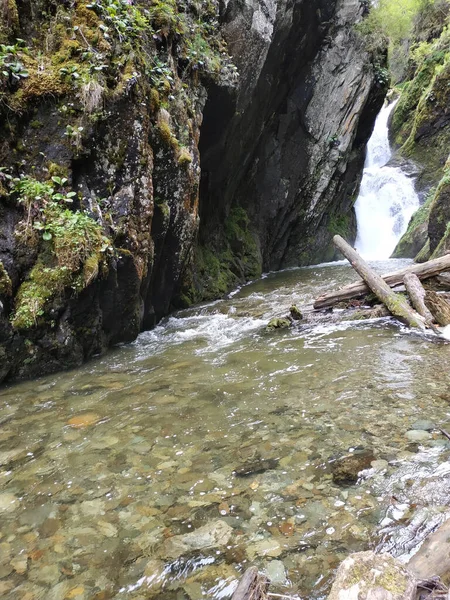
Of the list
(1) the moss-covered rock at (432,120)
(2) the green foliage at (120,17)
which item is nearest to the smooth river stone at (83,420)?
(2) the green foliage at (120,17)

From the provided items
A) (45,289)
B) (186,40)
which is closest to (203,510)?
(45,289)

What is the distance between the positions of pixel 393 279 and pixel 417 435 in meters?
5.36

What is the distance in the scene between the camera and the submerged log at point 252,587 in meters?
1.70

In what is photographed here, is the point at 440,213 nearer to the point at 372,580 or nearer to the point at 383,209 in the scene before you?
the point at 383,209

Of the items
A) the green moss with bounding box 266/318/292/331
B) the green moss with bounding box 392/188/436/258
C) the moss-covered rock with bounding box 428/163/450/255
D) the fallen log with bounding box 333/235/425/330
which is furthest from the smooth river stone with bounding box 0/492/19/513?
the green moss with bounding box 392/188/436/258

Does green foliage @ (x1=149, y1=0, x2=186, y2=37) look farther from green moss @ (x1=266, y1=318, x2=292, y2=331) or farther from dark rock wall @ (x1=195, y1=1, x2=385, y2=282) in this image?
green moss @ (x1=266, y1=318, x2=292, y2=331)

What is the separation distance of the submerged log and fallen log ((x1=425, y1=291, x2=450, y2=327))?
18.2 ft

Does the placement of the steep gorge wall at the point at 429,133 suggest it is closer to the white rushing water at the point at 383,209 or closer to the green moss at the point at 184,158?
the white rushing water at the point at 383,209

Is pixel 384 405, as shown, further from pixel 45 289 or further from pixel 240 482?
pixel 45 289

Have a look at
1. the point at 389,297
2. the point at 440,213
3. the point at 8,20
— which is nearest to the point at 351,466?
the point at 389,297

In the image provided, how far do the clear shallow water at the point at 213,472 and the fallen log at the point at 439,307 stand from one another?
1.16 meters

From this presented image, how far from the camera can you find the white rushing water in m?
21.1

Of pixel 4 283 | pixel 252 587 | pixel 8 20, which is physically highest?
pixel 8 20

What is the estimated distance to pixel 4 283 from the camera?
4.96 meters
